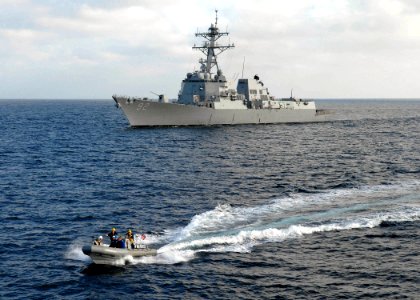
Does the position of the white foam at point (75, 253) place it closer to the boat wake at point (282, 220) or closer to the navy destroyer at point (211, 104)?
the boat wake at point (282, 220)

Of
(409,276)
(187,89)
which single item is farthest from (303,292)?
(187,89)

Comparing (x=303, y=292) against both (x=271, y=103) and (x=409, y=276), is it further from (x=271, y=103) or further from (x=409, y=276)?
(x=271, y=103)

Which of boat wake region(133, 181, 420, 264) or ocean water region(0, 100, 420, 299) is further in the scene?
boat wake region(133, 181, 420, 264)

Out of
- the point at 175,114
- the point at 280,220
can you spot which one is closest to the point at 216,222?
the point at 280,220

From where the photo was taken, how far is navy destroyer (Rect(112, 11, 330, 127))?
297 ft

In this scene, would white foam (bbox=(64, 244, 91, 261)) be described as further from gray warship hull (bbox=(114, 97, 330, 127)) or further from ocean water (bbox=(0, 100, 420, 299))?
gray warship hull (bbox=(114, 97, 330, 127))

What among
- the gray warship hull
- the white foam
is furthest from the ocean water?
the gray warship hull

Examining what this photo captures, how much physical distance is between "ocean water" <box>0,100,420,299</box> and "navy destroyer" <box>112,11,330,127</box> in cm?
2627

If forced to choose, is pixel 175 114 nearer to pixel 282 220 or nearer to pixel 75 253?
pixel 282 220

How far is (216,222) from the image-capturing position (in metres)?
32.2

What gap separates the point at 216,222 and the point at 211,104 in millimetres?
63676

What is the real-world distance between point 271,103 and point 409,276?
86.1 meters

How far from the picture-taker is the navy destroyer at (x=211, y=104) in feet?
297

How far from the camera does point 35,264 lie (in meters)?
25.1
